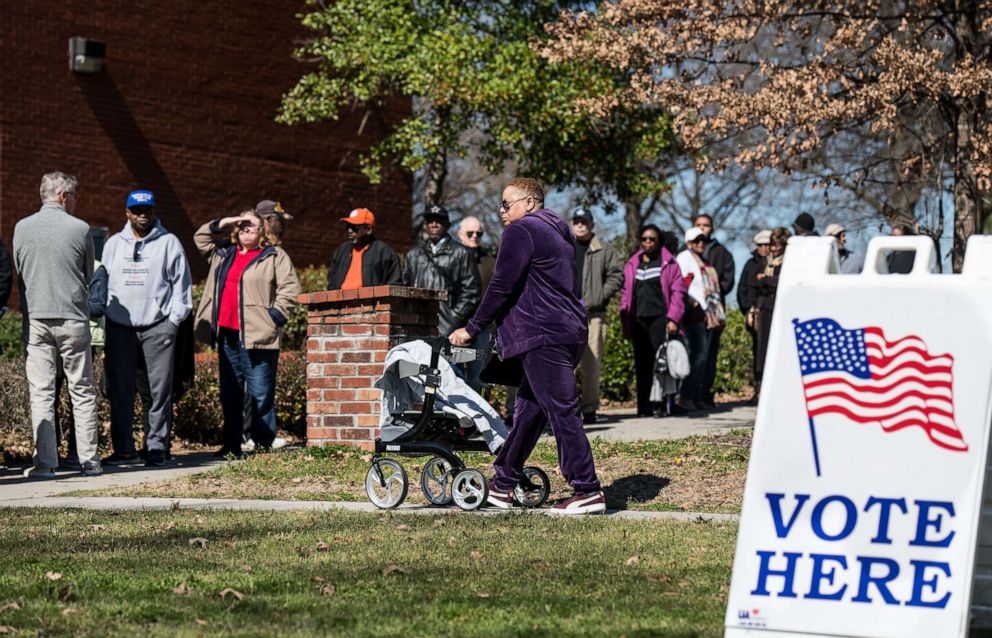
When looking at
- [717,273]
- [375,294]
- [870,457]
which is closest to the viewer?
[870,457]

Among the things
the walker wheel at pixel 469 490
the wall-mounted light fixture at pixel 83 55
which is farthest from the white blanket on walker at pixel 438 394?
the wall-mounted light fixture at pixel 83 55

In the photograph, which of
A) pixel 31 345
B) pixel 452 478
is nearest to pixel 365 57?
pixel 31 345

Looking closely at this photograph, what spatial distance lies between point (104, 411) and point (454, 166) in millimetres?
30051

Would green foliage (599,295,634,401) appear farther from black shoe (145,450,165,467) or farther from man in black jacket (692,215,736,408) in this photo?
black shoe (145,450,165,467)

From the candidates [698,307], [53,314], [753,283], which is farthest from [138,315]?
[753,283]

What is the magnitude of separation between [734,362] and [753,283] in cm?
453

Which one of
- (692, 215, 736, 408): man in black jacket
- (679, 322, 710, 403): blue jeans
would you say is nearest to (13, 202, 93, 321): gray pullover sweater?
(679, 322, 710, 403): blue jeans

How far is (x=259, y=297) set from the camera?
37.7 ft

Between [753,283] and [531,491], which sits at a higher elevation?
[753,283]

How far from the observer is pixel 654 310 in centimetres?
1430

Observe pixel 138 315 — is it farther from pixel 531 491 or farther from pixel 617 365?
pixel 617 365

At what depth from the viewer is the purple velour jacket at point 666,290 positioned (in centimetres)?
1430

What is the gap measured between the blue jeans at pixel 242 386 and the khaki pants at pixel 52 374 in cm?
134

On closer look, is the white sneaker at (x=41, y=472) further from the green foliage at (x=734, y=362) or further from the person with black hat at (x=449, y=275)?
the green foliage at (x=734, y=362)
